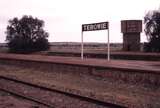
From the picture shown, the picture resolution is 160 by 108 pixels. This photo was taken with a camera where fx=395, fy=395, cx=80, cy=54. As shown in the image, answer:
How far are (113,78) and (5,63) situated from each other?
2038cm

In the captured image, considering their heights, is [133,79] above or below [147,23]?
below

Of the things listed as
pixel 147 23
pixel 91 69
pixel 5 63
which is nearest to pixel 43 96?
pixel 91 69

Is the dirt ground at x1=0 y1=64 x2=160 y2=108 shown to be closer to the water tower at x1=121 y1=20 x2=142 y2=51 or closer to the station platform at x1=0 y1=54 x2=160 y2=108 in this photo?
the station platform at x1=0 y1=54 x2=160 y2=108

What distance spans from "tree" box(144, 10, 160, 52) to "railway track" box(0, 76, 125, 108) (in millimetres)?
25082

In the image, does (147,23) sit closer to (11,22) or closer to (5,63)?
(5,63)

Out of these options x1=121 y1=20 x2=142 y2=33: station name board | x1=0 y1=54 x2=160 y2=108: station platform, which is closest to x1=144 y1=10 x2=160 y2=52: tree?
x1=121 y1=20 x2=142 y2=33: station name board

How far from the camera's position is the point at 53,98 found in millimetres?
15648

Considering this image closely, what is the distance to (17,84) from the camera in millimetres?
21297

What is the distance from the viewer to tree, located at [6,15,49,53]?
5941cm

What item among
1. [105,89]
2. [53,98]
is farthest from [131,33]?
[53,98]

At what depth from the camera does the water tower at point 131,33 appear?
44.7 metres

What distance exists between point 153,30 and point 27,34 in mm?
22738

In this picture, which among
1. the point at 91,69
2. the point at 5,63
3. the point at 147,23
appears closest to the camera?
the point at 91,69

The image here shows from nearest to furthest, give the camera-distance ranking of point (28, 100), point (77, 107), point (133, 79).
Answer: point (77, 107) → point (28, 100) → point (133, 79)
